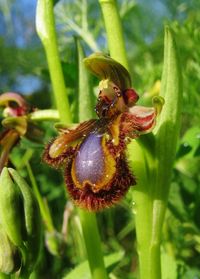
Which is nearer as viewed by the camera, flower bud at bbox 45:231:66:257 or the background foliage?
the background foliage

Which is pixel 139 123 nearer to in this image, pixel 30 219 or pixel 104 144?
pixel 104 144

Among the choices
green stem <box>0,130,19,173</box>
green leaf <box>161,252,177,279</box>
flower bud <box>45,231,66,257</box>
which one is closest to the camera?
green leaf <box>161,252,177,279</box>

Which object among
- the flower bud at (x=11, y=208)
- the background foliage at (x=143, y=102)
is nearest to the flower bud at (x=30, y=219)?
the flower bud at (x=11, y=208)

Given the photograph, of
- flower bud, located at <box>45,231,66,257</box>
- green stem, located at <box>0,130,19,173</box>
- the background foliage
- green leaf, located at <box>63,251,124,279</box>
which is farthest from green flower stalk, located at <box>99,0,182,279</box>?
flower bud, located at <box>45,231,66,257</box>

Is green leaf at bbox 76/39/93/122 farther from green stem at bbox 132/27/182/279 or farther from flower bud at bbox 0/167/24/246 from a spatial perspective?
flower bud at bbox 0/167/24/246

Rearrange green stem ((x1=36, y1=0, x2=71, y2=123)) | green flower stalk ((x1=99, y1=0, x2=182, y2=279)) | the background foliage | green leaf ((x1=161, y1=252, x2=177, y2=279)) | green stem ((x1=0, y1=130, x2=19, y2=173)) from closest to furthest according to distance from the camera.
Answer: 1. green flower stalk ((x1=99, y1=0, x2=182, y2=279))
2. green stem ((x1=36, y1=0, x2=71, y2=123))
3. green leaf ((x1=161, y1=252, x2=177, y2=279))
4. green stem ((x1=0, y1=130, x2=19, y2=173))
5. the background foliage

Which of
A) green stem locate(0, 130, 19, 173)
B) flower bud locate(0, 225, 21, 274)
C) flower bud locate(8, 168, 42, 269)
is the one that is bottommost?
flower bud locate(0, 225, 21, 274)

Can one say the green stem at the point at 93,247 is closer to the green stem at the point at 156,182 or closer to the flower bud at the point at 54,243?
the green stem at the point at 156,182

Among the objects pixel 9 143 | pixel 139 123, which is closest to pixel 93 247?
pixel 139 123

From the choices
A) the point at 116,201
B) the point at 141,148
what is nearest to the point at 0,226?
the point at 116,201
